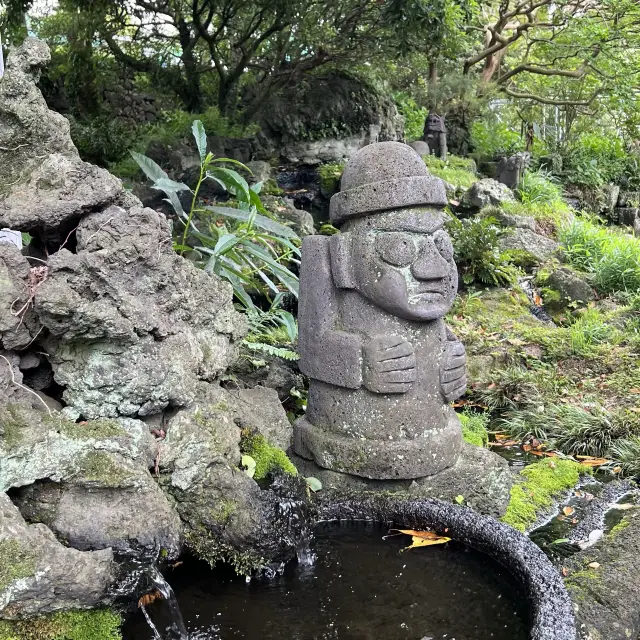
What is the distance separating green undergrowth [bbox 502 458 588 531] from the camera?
11.7 ft

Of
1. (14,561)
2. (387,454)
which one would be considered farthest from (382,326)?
(14,561)

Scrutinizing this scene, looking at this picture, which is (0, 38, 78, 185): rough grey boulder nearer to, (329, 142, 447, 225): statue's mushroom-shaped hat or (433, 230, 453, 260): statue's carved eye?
(329, 142, 447, 225): statue's mushroom-shaped hat

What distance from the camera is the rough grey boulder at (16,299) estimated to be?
2.57m

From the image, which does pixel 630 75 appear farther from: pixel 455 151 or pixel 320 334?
pixel 320 334

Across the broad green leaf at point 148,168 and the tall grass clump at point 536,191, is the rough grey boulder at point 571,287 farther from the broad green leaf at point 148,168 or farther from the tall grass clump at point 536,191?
the broad green leaf at point 148,168

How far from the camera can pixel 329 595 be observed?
2.72 metres

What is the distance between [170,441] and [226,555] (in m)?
0.52

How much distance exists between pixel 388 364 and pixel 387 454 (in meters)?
0.47

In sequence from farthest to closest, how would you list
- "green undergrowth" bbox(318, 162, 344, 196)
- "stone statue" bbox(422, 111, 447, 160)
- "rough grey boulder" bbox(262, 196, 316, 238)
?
"stone statue" bbox(422, 111, 447, 160) < "green undergrowth" bbox(318, 162, 344, 196) < "rough grey boulder" bbox(262, 196, 316, 238)

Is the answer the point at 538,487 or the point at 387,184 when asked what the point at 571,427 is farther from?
the point at 387,184

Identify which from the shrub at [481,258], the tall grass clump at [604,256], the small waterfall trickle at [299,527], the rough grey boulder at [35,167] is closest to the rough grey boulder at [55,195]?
the rough grey boulder at [35,167]

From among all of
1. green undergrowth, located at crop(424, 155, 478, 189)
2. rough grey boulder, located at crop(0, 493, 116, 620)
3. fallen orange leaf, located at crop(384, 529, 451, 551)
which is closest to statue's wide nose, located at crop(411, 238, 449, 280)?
fallen orange leaf, located at crop(384, 529, 451, 551)

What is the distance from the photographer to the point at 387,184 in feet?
10.9

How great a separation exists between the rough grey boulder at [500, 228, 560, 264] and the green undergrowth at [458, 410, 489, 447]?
472cm
